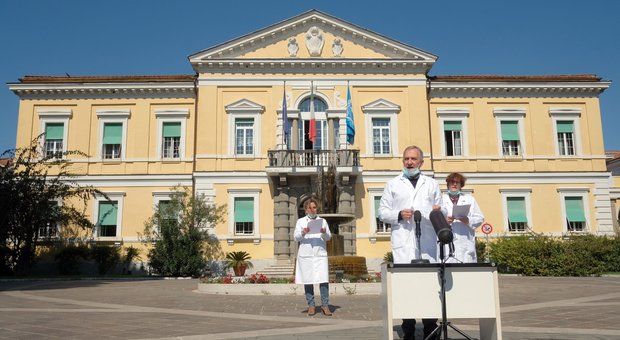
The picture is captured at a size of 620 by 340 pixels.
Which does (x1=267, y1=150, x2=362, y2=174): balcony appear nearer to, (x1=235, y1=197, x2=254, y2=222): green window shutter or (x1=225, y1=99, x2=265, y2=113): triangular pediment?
(x1=235, y1=197, x2=254, y2=222): green window shutter

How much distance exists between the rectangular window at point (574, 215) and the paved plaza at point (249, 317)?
46.8ft

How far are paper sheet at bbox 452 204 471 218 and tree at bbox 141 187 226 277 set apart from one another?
18.8 metres

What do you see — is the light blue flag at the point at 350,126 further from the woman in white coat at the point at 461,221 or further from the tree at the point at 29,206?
the woman in white coat at the point at 461,221

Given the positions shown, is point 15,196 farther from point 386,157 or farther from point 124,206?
point 386,157

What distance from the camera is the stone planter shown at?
532 inches

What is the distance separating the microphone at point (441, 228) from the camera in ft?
14.1

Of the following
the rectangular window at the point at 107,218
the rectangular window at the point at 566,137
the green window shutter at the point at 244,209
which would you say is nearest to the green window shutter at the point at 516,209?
the rectangular window at the point at 566,137

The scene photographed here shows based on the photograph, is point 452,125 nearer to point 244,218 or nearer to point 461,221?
point 244,218

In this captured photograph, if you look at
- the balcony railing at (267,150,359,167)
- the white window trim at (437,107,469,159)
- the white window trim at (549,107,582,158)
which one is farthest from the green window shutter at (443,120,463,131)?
the balcony railing at (267,150,359,167)

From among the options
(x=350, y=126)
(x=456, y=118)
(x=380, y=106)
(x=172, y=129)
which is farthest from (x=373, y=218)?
(x=172, y=129)

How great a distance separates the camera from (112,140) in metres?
27.2

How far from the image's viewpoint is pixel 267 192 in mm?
25594

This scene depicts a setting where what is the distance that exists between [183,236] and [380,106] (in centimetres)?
1195

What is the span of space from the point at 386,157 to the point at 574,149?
1085 cm
